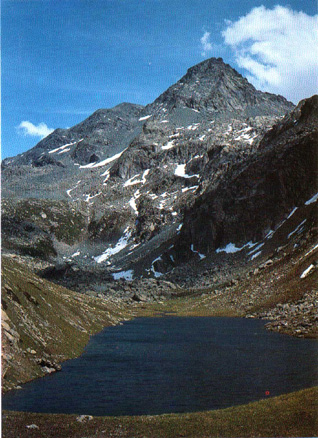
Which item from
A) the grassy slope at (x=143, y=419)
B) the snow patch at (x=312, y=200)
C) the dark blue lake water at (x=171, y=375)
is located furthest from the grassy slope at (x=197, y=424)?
the snow patch at (x=312, y=200)

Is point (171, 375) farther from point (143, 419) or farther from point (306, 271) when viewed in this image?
point (306, 271)

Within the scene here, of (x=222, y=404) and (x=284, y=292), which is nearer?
(x=222, y=404)

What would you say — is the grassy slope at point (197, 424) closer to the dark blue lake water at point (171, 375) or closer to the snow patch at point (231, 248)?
the dark blue lake water at point (171, 375)

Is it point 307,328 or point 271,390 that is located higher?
point 271,390

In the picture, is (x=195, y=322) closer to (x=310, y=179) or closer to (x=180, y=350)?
(x=180, y=350)

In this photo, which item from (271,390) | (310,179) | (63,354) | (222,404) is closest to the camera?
(222,404)

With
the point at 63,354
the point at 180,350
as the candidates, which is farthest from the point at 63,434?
the point at 180,350

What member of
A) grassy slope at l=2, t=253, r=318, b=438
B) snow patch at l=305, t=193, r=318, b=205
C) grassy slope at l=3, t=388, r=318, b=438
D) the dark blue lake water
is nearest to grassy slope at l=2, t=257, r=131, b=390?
grassy slope at l=2, t=253, r=318, b=438
